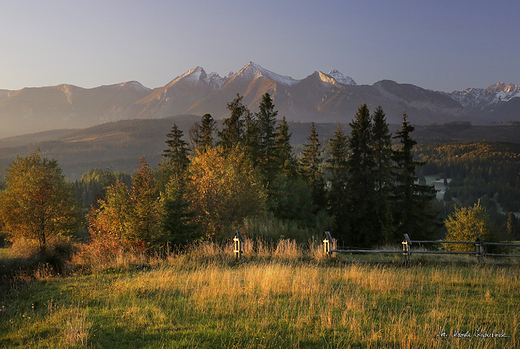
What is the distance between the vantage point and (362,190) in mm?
39219

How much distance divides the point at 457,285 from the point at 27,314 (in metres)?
11.4

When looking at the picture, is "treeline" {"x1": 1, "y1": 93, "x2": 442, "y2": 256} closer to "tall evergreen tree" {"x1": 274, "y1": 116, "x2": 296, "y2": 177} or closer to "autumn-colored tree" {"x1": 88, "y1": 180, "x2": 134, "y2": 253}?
"autumn-colored tree" {"x1": 88, "y1": 180, "x2": 134, "y2": 253}

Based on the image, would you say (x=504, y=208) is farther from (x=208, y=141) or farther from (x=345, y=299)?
(x=345, y=299)

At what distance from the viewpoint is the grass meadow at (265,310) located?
5.88 meters

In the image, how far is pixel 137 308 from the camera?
753 centimetres

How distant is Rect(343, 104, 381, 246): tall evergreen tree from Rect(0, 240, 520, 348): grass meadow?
88.9 ft

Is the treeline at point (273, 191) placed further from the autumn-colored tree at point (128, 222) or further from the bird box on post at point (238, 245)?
the bird box on post at point (238, 245)

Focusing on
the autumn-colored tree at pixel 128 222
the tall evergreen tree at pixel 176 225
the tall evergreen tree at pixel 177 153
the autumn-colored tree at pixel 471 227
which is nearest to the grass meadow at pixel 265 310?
the tall evergreen tree at pixel 176 225

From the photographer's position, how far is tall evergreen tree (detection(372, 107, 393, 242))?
38.5 m

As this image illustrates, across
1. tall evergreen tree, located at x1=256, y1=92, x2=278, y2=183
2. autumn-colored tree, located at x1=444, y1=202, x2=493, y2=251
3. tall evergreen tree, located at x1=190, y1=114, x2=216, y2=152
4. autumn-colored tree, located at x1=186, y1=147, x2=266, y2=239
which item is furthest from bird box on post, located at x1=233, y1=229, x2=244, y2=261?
autumn-colored tree, located at x1=444, y1=202, x2=493, y2=251

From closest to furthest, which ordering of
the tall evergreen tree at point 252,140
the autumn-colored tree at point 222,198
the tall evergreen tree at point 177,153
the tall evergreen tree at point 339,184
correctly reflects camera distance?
1. the autumn-colored tree at point 222,198
2. the tall evergreen tree at point 339,184
3. the tall evergreen tree at point 252,140
4. the tall evergreen tree at point 177,153

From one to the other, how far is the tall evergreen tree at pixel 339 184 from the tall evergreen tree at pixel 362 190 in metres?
0.85

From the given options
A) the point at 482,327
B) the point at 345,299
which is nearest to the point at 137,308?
the point at 345,299

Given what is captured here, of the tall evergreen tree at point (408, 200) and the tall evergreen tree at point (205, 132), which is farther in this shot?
the tall evergreen tree at point (205, 132)
